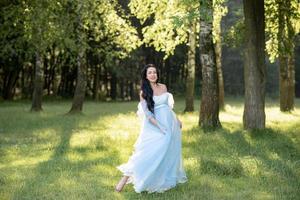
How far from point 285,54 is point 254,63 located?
6269mm

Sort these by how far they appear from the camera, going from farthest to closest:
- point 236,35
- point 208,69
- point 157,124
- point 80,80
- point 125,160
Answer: point 80,80, point 236,35, point 208,69, point 125,160, point 157,124

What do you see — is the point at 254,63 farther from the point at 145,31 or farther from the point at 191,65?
the point at 145,31

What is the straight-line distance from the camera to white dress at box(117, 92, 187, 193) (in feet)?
28.9

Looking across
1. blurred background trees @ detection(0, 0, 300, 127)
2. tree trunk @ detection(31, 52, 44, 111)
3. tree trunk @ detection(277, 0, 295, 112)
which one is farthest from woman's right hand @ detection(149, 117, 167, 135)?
tree trunk @ detection(31, 52, 44, 111)

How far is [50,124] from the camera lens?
823 inches

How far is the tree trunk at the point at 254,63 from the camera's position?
16125mm

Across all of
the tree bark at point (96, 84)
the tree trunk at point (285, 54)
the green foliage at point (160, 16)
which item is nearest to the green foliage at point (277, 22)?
the tree trunk at point (285, 54)

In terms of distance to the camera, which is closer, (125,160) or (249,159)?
(249,159)

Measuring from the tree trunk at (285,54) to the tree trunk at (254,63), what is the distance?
3785 mm

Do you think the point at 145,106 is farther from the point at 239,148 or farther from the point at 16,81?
the point at 16,81

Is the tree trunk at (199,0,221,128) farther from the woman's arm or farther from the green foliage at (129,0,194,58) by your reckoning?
the woman's arm

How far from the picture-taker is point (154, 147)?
8.91m

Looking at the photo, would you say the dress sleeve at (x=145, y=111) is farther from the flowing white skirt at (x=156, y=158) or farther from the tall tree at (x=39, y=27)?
the tall tree at (x=39, y=27)

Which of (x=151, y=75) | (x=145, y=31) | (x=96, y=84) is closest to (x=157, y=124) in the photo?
(x=151, y=75)
